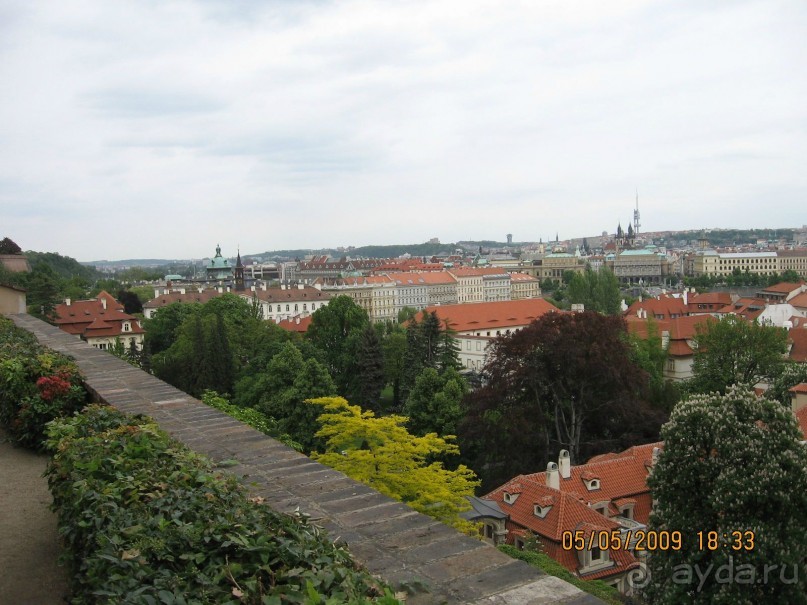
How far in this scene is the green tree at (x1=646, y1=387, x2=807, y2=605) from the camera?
12.1 metres

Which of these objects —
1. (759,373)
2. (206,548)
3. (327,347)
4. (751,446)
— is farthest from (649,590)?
(327,347)

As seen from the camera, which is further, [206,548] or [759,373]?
[759,373]

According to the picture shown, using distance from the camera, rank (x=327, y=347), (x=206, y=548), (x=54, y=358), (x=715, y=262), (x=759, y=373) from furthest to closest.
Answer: (x=715, y=262) → (x=327, y=347) → (x=759, y=373) → (x=54, y=358) → (x=206, y=548)

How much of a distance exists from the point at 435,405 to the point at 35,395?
24.4m

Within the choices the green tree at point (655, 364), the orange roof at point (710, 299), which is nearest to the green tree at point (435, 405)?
the green tree at point (655, 364)

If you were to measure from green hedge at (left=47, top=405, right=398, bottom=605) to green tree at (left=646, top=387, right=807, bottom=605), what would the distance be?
35.7 feet

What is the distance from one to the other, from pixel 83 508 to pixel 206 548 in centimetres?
113

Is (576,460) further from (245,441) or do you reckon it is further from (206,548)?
(206,548)

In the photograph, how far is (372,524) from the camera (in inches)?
157

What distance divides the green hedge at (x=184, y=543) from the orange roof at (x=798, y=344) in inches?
1762

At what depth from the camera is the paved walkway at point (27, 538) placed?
4434 mm

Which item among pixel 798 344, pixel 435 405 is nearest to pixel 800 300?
pixel 798 344

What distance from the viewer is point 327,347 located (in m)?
46.6

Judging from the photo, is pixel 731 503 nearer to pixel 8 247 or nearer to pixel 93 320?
pixel 93 320
